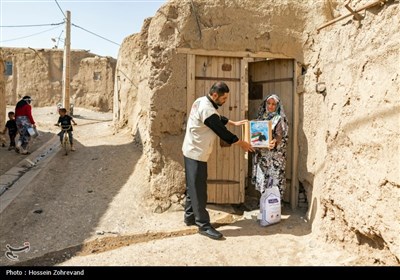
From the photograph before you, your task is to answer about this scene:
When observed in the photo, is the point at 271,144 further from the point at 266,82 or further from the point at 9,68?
the point at 9,68

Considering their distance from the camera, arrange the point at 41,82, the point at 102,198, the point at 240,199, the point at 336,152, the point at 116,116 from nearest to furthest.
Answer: the point at 336,152, the point at 240,199, the point at 102,198, the point at 116,116, the point at 41,82

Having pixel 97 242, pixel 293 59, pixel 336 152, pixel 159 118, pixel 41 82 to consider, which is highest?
pixel 41 82

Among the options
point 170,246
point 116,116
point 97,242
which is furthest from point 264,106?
point 116,116

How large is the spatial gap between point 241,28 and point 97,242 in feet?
11.9

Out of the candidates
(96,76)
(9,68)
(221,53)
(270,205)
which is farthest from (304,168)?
(9,68)

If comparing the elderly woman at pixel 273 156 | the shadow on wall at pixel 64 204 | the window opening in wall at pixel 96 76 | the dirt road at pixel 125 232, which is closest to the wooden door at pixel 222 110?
the dirt road at pixel 125 232

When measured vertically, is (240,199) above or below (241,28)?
below

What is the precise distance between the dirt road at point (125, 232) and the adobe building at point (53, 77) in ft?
50.0

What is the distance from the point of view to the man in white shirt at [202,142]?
4133 mm

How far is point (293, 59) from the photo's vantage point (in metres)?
5.30

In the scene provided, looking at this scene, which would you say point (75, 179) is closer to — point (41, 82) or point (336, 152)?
point (336, 152)

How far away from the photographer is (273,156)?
15.8ft

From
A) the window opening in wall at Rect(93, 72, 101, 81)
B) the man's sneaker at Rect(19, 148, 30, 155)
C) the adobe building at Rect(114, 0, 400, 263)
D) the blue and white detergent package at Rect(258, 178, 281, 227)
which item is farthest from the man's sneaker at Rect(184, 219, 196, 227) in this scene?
the window opening in wall at Rect(93, 72, 101, 81)

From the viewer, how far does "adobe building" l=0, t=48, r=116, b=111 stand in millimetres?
21516
